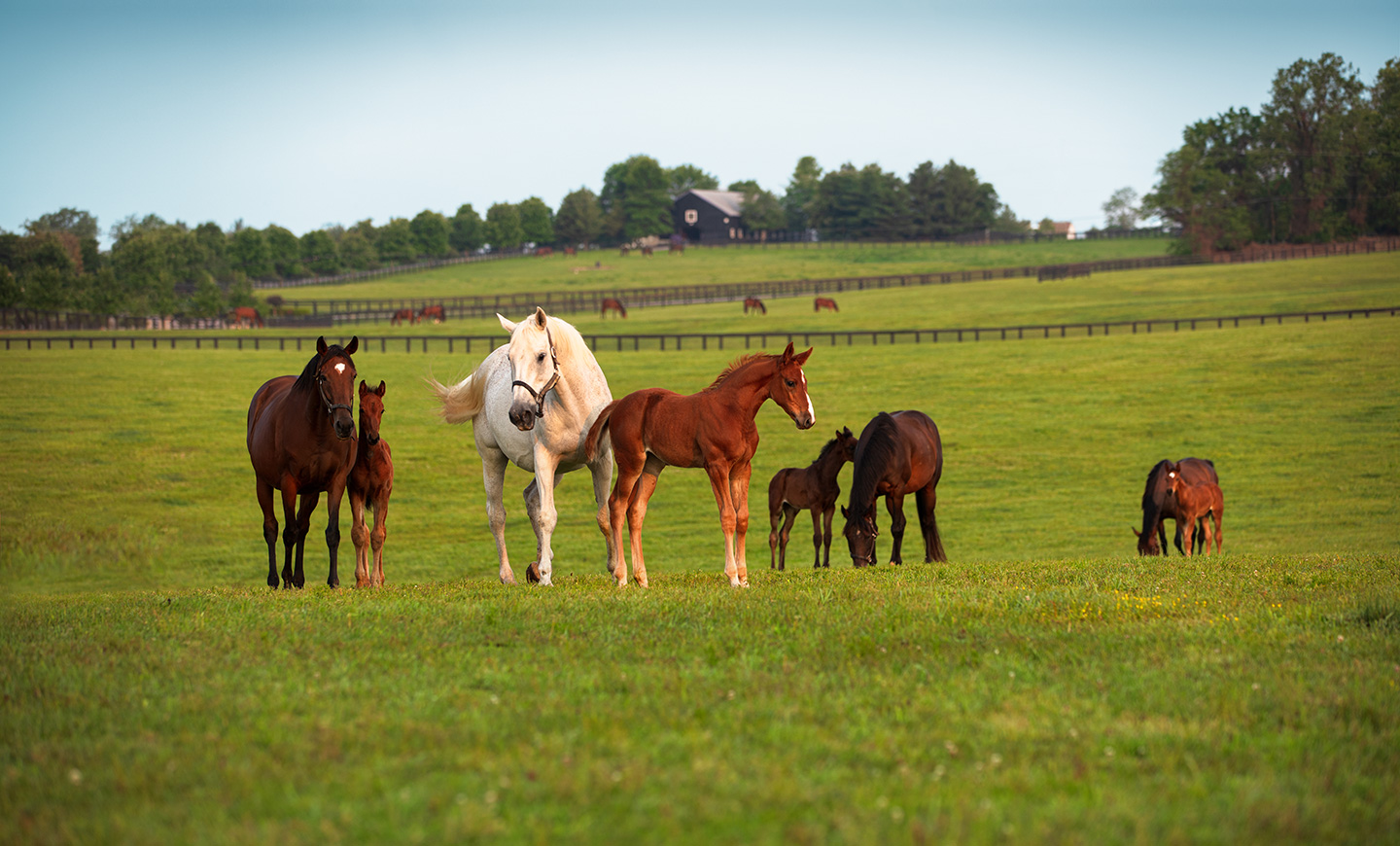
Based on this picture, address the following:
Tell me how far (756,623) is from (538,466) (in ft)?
11.4

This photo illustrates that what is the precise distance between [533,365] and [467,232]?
132 m

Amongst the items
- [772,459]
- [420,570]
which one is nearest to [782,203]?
[772,459]

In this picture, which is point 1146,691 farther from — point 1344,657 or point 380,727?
point 380,727

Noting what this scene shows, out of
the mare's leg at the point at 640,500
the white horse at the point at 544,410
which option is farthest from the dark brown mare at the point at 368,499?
the mare's leg at the point at 640,500

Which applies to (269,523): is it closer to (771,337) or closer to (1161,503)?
(1161,503)

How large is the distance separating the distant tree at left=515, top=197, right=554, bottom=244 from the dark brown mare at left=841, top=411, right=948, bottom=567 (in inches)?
5086

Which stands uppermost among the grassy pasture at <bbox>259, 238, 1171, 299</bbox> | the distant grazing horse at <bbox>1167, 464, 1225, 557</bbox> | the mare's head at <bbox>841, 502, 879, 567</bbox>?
the grassy pasture at <bbox>259, 238, 1171, 299</bbox>

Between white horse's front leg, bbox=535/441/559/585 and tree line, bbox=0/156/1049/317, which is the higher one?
tree line, bbox=0/156/1049/317

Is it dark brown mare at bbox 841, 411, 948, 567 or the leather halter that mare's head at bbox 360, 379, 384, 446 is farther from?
dark brown mare at bbox 841, 411, 948, 567

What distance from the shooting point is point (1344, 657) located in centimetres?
618

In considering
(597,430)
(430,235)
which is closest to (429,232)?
(430,235)

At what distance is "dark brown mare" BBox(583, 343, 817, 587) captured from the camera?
877 cm

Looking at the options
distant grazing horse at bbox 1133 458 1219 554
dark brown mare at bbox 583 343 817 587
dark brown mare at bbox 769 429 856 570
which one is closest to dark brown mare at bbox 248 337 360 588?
dark brown mare at bbox 583 343 817 587

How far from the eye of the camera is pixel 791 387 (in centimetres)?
868
